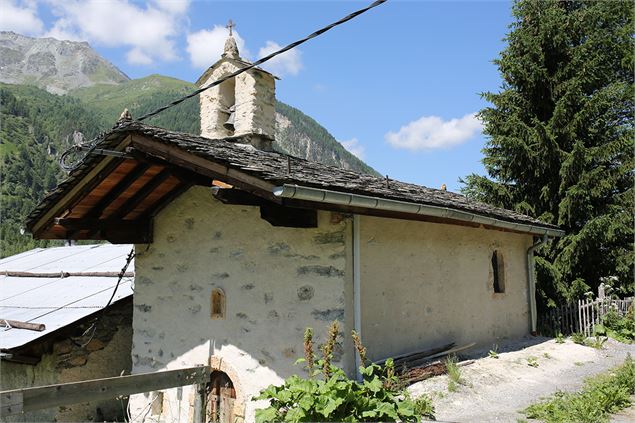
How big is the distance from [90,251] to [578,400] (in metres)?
9.92

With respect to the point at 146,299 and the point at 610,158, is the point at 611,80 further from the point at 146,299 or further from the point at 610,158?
the point at 146,299

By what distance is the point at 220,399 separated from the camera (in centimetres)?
620

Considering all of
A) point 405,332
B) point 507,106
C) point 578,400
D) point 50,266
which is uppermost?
point 507,106

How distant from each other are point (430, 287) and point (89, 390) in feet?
14.1

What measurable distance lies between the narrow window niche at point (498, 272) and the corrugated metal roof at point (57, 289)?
6024 mm

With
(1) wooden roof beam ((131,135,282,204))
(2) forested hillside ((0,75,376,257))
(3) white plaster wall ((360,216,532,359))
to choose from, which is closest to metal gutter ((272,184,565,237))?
(1) wooden roof beam ((131,135,282,204))

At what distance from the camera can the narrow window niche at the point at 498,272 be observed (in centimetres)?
879

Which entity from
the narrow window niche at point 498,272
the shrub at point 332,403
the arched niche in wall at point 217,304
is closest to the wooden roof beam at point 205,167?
the shrub at point 332,403

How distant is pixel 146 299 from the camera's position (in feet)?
23.3

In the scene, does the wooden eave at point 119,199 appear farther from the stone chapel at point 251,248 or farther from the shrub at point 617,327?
the shrub at point 617,327

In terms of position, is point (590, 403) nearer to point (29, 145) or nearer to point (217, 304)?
point (217, 304)

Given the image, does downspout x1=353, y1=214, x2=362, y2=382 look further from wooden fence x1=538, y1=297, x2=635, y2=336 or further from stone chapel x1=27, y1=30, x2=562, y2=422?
wooden fence x1=538, y1=297, x2=635, y2=336

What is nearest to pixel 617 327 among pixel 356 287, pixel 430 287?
pixel 430 287

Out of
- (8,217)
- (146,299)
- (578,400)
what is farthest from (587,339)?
(8,217)
